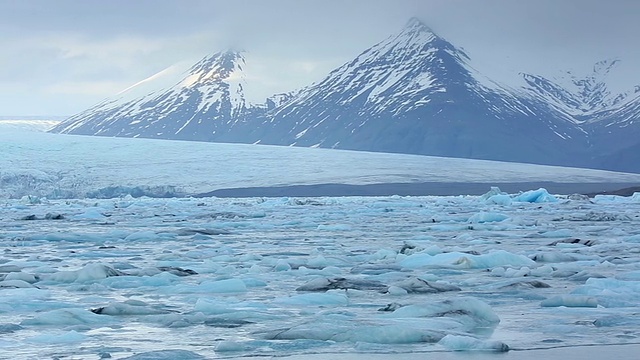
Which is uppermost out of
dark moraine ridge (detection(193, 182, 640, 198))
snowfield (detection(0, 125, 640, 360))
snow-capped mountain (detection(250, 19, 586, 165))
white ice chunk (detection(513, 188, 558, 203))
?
snow-capped mountain (detection(250, 19, 586, 165))

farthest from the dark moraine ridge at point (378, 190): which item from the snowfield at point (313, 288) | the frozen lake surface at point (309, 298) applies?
the frozen lake surface at point (309, 298)

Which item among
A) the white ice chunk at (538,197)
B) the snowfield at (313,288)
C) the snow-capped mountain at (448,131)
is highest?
the snow-capped mountain at (448,131)

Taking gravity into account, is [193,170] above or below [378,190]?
above

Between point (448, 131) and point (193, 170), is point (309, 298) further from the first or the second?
point (448, 131)

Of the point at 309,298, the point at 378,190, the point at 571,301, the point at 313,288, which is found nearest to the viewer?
the point at 571,301

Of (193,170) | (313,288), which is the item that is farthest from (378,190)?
(313,288)

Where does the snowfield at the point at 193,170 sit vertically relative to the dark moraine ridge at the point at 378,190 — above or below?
above

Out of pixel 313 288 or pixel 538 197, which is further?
pixel 538 197

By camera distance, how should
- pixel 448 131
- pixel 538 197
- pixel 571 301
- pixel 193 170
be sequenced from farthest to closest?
1. pixel 448 131
2. pixel 193 170
3. pixel 538 197
4. pixel 571 301

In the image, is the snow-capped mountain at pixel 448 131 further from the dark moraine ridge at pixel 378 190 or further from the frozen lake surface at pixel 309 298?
the frozen lake surface at pixel 309 298

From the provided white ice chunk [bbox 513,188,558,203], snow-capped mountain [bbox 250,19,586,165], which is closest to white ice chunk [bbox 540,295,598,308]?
white ice chunk [bbox 513,188,558,203]

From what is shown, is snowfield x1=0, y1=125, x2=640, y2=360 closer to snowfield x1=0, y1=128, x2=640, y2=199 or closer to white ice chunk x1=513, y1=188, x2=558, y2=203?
white ice chunk x1=513, y1=188, x2=558, y2=203
